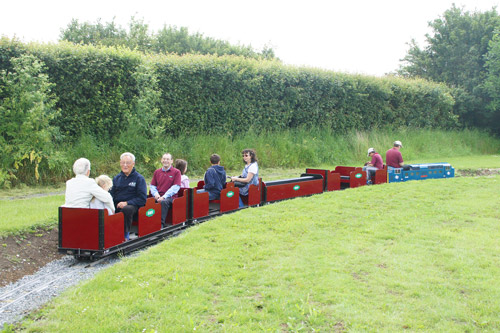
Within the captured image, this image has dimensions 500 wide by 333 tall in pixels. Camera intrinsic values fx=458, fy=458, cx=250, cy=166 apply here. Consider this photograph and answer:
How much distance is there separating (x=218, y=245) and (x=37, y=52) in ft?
31.8

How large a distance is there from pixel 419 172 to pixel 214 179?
28.7ft

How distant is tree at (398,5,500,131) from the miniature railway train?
2088cm

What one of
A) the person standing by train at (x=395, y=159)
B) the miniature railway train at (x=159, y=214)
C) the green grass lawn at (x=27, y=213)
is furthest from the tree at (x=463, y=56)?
the green grass lawn at (x=27, y=213)

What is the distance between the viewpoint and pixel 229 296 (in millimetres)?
5258

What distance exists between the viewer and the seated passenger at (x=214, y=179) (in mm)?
9641

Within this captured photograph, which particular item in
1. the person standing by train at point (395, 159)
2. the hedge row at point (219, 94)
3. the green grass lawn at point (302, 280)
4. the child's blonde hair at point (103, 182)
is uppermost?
the hedge row at point (219, 94)

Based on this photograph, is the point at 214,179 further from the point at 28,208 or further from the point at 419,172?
the point at 419,172

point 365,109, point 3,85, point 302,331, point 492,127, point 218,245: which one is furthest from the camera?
point 492,127

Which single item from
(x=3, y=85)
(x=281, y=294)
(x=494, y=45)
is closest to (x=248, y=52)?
(x=494, y=45)

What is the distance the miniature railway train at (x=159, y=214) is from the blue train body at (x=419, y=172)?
148cm

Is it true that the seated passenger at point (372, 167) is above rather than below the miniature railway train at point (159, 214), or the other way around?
above

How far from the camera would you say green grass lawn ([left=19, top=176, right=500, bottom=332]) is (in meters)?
4.63

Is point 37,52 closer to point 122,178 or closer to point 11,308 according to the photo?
point 122,178

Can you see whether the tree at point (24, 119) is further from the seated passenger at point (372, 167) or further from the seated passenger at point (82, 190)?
the seated passenger at point (372, 167)
